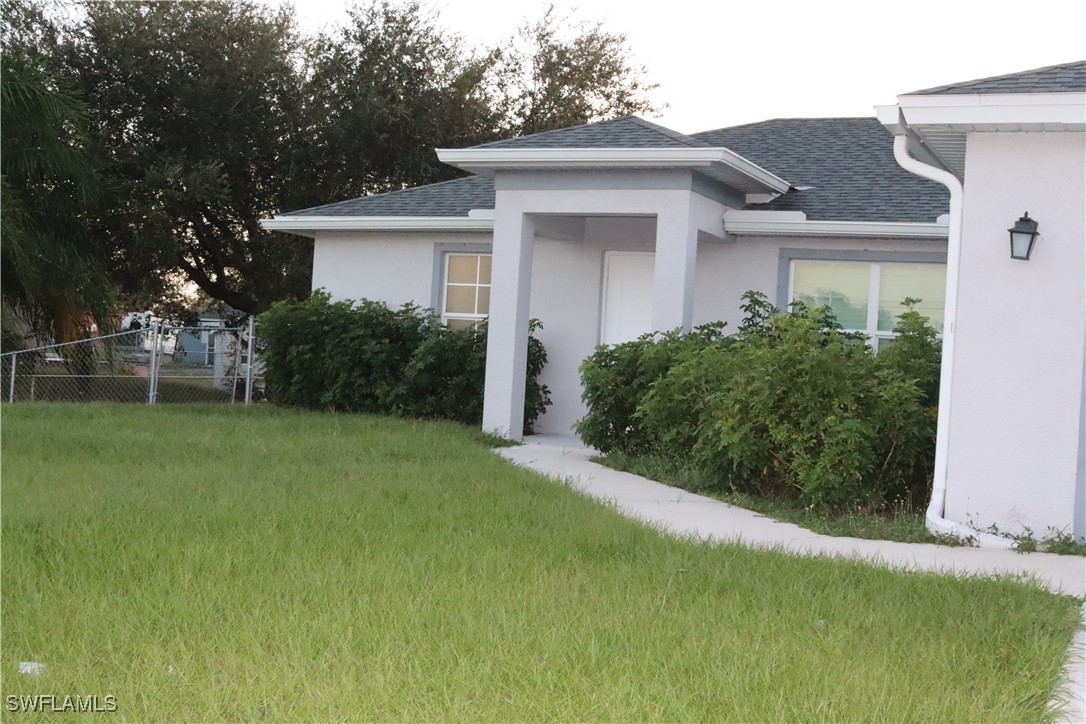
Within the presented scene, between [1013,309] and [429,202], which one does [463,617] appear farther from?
[429,202]

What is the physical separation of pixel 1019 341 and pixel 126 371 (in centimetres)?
1376

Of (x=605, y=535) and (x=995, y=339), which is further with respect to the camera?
(x=995, y=339)

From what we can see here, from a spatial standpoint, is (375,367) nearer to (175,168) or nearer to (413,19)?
(175,168)

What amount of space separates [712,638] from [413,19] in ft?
70.9

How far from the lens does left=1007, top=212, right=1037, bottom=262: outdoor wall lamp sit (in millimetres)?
7547

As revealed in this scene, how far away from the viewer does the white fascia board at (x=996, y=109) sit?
7.30 metres

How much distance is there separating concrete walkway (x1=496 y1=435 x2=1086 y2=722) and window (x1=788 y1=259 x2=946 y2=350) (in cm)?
430

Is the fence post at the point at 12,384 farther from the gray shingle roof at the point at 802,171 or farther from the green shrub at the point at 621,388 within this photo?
the green shrub at the point at 621,388

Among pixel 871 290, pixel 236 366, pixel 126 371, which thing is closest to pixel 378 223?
pixel 236 366

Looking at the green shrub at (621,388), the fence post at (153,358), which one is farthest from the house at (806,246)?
the fence post at (153,358)

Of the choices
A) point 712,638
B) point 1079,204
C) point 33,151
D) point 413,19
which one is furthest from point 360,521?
point 413,19

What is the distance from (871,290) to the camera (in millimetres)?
13266

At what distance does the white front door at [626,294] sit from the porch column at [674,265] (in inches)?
85.5

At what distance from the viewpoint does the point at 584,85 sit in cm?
2833
